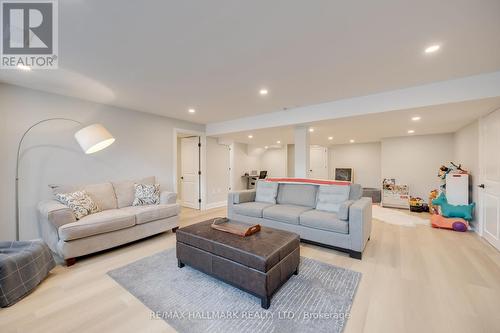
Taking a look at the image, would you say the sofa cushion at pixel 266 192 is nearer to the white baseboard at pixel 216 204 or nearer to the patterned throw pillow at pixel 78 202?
the white baseboard at pixel 216 204

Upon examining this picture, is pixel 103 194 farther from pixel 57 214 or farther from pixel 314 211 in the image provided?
pixel 314 211

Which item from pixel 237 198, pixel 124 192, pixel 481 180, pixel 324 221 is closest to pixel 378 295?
pixel 324 221

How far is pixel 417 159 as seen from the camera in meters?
5.73

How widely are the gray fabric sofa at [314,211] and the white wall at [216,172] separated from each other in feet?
6.71

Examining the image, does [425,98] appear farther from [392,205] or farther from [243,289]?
[392,205]

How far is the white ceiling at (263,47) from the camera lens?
1488mm

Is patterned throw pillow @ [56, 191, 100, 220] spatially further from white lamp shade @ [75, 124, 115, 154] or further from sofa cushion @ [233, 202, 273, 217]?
sofa cushion @ [233, 202, 273, 217]

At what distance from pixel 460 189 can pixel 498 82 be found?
7.68 ft

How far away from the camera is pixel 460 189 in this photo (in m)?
3.89

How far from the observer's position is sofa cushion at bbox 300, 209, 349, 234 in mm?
2701

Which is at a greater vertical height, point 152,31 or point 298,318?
point 152,31

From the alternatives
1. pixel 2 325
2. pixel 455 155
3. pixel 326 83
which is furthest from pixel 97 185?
pixel 455 155

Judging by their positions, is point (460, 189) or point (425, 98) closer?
point (425, 98)

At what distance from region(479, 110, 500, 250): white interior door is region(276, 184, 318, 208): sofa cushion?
250cm
